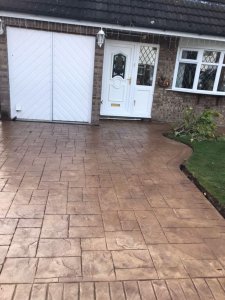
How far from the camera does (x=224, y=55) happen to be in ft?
27.8

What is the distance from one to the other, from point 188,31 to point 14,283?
752 cm

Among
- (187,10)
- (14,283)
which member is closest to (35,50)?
(187,10)

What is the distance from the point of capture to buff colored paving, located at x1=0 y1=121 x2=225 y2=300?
242 cm

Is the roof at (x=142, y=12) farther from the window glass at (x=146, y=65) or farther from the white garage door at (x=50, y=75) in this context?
the window glass at (x=146, y=65)

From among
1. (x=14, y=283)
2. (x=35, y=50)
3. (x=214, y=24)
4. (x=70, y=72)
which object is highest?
(x=214, y=24)

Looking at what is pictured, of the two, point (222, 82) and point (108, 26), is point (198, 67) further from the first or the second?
point (108, 26)

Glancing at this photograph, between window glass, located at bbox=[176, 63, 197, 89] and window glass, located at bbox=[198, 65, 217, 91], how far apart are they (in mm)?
249

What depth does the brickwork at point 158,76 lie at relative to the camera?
23.5ft

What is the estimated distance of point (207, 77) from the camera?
870 cm

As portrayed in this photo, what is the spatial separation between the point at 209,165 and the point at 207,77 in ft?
14.0

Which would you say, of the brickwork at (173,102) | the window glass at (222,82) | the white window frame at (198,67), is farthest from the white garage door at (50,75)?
the window glass at (222,82)

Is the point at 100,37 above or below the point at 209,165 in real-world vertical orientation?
above

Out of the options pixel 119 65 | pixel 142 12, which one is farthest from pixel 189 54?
pixel 119 65

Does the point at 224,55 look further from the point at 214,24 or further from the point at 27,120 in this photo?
the point at 27,120
